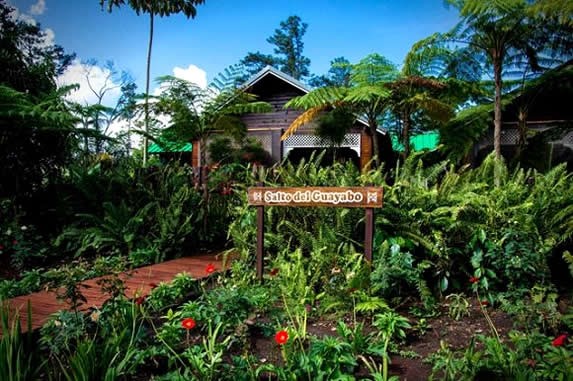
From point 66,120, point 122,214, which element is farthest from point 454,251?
point 66,120

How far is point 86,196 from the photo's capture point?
230 inches

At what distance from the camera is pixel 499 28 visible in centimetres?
700

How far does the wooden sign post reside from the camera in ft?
10.4

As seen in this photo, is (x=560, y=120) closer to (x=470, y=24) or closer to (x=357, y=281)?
(x=470, y=24)

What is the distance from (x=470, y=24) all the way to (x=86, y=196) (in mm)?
6541

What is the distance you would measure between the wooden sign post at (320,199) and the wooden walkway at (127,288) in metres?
0.82

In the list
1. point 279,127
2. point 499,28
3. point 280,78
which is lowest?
point 279,127

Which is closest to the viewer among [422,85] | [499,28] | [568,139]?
[499,28]

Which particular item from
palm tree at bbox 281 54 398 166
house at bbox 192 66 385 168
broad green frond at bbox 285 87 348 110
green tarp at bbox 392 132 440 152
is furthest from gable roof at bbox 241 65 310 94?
green tarp at bbox 392 132 440 152

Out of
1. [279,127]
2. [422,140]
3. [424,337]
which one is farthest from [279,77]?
[424,337]

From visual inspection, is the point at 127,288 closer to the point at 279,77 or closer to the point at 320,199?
the point at 320,199

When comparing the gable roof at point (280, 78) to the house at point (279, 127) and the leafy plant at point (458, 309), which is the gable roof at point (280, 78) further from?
the leafy plant at point (458, 309)

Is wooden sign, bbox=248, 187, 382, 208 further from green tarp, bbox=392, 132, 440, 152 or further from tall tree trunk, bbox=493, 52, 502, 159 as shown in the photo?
green tarp, bbox=392, 132, 440, 152

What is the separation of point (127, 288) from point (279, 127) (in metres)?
9.17
